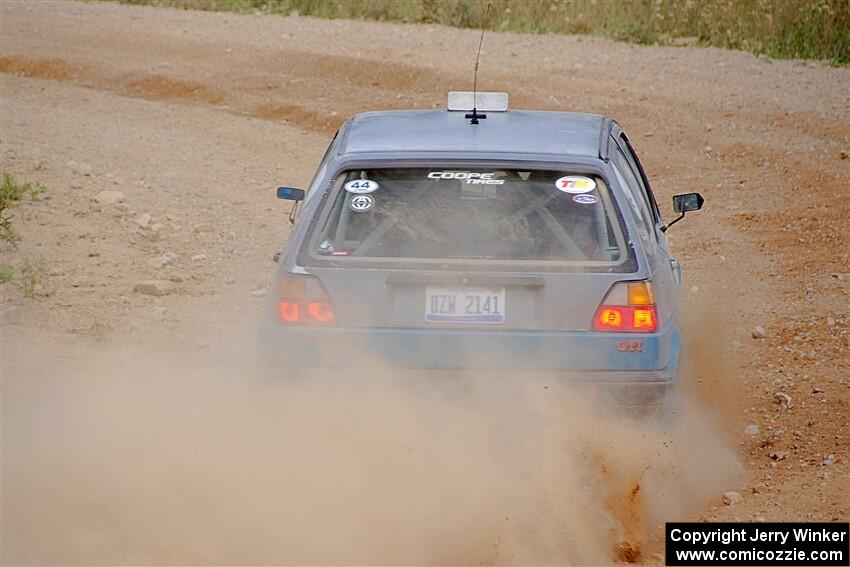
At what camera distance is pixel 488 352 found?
4.47 metres

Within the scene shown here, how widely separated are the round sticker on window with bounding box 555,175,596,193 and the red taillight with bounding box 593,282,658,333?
0.40 metres

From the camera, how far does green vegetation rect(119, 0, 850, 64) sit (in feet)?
53.3

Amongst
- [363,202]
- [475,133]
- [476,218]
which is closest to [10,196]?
[363,202]

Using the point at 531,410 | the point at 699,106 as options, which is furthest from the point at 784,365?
the point at 699,106

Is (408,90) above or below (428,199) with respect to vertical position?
below

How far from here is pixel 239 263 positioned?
8.26 m

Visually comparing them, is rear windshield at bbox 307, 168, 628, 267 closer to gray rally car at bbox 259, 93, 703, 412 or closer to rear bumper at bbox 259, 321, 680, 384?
gray rally car at bbox 259, 93, 703, 412

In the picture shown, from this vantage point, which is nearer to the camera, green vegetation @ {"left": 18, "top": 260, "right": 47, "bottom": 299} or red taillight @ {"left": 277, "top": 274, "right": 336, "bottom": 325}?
red taillight @ {"left": 277, "top": 274, "right": 336, "bottom": 325}

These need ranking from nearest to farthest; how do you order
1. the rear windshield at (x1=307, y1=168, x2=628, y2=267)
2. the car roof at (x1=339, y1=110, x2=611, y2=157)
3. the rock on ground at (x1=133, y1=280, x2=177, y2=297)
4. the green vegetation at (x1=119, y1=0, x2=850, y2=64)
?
the rear windshield at (x1=307, y1=168, x2=628, y2=267), the car roof at (x1=339, y1=110, x2=611, y2=157), the rock on ground at (x1=133, y1=280, x2=177, y2=297), the green vegetation at (x1=119, y1=0, x2=850, y2=64)

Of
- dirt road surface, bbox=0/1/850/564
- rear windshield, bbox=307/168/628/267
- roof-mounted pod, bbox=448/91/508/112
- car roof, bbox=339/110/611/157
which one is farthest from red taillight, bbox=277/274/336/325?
roof-mounted pod, bbox=448/91/508/112

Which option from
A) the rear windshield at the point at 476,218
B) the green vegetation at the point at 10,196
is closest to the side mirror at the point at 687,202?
the rear windshield at the point at 476,218

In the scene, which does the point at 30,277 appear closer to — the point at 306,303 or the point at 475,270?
the point at 306,303

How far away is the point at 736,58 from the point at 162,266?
10.1 meters

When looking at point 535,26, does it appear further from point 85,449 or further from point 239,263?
point 85,449
